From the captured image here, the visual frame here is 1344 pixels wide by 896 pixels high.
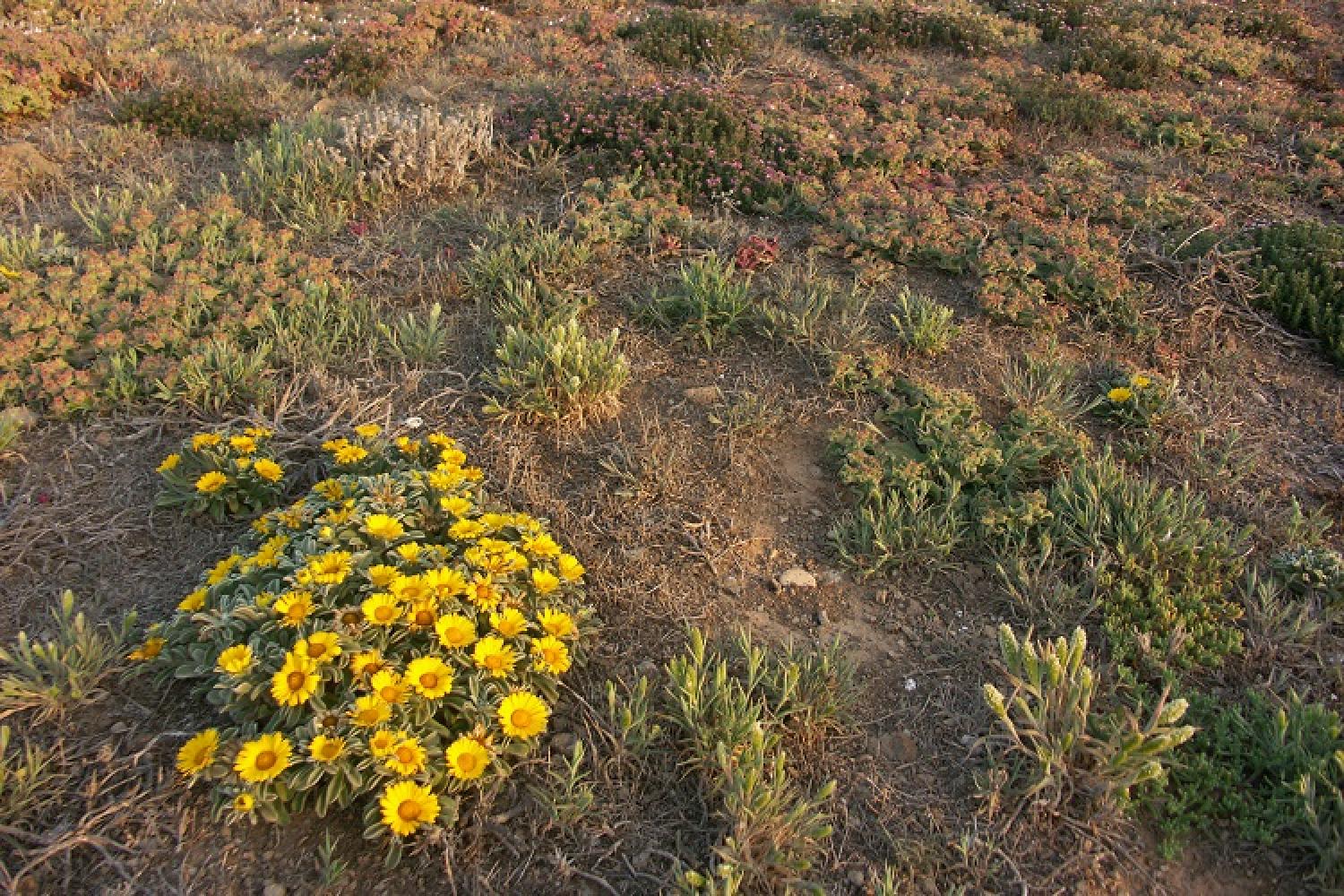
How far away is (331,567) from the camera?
3.20 meters

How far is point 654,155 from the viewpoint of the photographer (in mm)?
6258

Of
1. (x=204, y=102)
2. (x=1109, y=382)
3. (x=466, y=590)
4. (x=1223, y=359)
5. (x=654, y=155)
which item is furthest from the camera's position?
(x=204, y=102)

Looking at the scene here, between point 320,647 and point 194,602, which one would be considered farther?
point 194,602

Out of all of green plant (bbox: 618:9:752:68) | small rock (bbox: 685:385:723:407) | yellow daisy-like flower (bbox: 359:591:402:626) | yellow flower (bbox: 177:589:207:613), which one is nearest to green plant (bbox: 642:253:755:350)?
small rock (bbox: 685:385:723:407)

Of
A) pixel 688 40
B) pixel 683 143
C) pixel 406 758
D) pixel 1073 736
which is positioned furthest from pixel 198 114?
pixel 1073 736

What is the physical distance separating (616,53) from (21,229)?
473 centimetres

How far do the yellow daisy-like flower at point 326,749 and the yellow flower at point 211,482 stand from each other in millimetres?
1451

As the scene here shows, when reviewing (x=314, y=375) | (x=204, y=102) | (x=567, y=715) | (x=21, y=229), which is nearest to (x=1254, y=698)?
(x=567, y=715)

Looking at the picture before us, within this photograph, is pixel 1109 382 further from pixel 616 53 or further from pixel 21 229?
pixel 21 229

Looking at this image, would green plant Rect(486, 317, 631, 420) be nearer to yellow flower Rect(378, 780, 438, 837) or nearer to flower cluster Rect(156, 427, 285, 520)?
flower cluster Rect(156, 427, 285, 520)

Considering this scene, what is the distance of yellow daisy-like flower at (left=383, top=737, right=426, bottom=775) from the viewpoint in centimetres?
283

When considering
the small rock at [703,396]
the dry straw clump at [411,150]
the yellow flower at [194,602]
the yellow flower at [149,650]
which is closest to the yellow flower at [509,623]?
the yellow flower at [194,602]

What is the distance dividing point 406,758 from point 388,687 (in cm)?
23

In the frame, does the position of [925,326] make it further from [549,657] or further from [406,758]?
[406,758]
